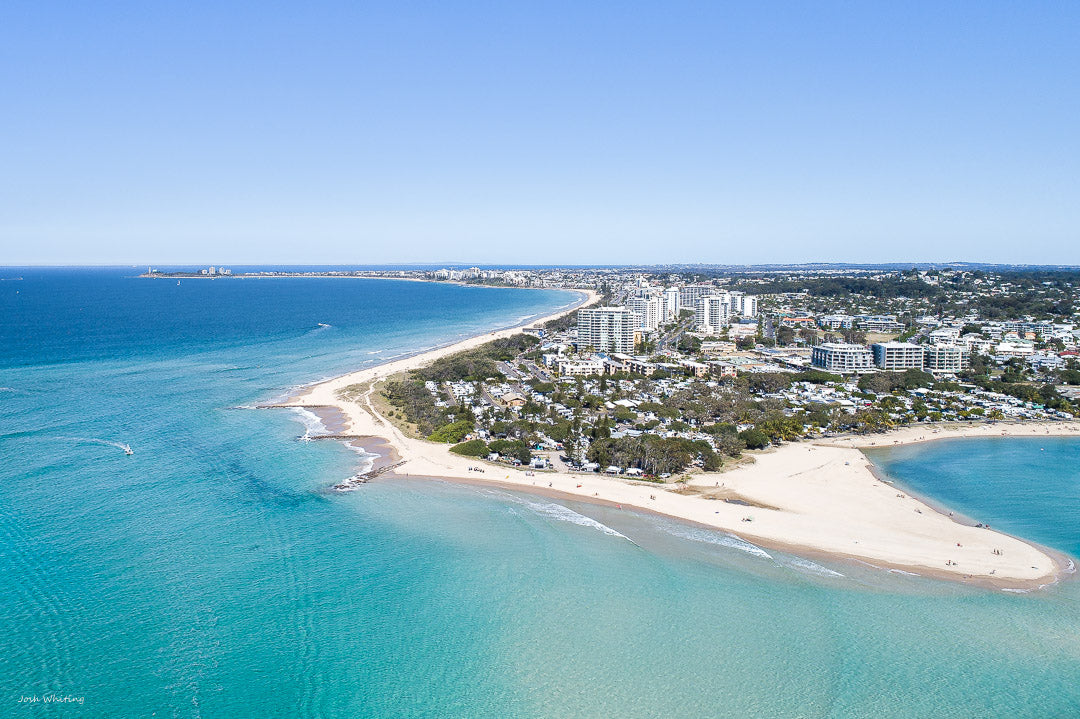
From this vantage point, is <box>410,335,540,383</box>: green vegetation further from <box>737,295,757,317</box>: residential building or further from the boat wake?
<box>737,295,757,317</box>: residential building

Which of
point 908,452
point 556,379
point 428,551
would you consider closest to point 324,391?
point 556,379

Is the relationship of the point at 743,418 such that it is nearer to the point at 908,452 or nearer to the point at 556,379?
the point at 908,452

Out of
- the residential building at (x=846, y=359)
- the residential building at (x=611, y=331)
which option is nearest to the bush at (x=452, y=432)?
the residential building at (x=846, y=359)

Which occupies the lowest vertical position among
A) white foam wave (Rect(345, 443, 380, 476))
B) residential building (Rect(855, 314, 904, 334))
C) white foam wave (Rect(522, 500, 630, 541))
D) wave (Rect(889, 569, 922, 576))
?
wave (Rect(889, 569, 922, 576))

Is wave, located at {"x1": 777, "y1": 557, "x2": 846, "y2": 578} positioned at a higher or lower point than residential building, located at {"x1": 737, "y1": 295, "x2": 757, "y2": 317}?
lower

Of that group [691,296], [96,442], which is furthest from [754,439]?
[691,296]

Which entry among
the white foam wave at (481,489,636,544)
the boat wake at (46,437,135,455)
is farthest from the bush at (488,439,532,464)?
the boat wake at (46,437,135,455)
